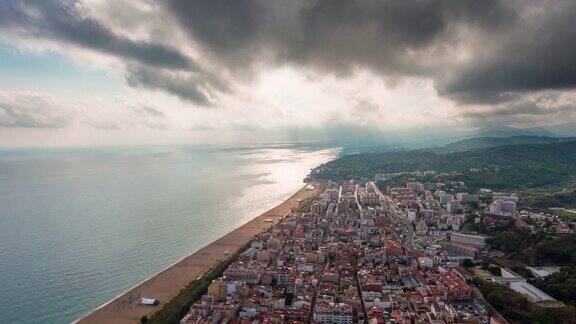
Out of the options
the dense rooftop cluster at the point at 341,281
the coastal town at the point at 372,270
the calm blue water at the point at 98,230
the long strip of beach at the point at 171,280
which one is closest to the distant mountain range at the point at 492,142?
the calm blue water at the point at 98,230

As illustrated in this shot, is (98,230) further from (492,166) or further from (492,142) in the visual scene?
(492,142)

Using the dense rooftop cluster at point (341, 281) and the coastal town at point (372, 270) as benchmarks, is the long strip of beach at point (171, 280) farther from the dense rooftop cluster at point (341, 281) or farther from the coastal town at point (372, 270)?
the dense rooftop cluster at point (341, 281)

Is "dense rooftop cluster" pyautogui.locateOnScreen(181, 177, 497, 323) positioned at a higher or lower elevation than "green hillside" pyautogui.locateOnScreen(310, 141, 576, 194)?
lower

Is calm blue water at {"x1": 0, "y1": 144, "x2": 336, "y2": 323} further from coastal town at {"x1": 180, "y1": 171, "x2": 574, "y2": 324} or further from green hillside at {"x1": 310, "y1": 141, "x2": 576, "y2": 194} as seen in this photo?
green hillside at {"x1": 310, "y1": 141, "x2": 576, "y2": 194}

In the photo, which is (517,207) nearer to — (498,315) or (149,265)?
(498,315)

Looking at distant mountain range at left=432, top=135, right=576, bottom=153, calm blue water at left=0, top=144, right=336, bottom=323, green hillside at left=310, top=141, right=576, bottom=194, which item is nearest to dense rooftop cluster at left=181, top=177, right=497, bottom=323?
calm blue water at left=0, top=144, right=336, bottom=323

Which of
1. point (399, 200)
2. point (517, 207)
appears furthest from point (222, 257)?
point (517, 207)

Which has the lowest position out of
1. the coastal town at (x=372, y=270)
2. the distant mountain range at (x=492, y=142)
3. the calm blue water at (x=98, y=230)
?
the coastal town at (x=372, y=270)
